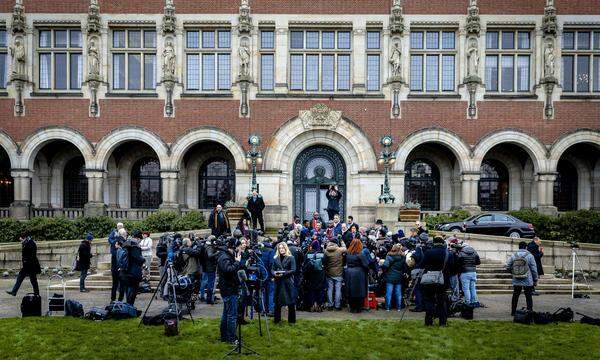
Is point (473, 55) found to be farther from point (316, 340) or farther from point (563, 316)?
point (316, 340)

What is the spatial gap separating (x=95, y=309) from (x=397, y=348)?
21.8ft

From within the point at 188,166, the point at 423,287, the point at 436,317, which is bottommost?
the point at 436,317

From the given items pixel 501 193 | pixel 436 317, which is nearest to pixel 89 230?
pixel 436 317

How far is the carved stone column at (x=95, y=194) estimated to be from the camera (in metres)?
24.8

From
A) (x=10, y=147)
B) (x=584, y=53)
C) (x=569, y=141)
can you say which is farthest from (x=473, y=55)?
(x=10, y=147)

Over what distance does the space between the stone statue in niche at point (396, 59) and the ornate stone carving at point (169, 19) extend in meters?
11.0

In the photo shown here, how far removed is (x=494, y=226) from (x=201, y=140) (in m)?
14.4

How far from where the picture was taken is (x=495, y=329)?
10359 mm

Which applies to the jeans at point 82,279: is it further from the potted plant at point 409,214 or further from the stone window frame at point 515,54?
the stone window frame at point 515,54

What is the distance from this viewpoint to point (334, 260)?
1193 cm

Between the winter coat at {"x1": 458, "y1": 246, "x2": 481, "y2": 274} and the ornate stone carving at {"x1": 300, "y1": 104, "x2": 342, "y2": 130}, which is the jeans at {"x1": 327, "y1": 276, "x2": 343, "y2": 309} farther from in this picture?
the ornate stone carving at {"x1": 300, "y1": 104, "x2": 342, "y2": 130}

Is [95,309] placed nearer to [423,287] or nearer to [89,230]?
[423,287]

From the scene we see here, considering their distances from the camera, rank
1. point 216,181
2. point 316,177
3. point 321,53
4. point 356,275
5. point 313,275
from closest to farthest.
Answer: point 356,275 → point 313,275 → point 321,53 → point 316,177 → point 216,181

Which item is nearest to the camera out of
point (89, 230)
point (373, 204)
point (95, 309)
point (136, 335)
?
point (136, 335)
